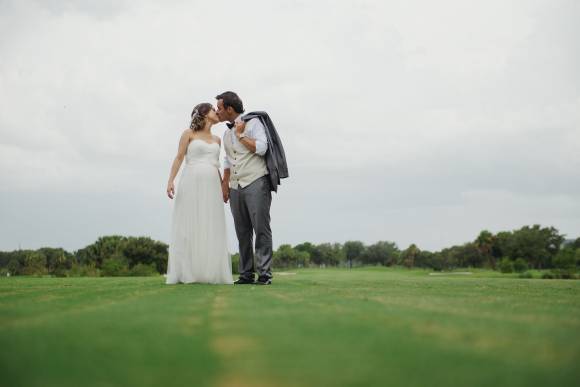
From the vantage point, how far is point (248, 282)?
7.92 meters

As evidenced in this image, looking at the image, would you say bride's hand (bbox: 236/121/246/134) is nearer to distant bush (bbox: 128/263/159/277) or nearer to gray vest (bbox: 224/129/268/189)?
gray vest (bbox: 224/129/268/189)

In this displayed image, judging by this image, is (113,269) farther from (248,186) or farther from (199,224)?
(248,186)

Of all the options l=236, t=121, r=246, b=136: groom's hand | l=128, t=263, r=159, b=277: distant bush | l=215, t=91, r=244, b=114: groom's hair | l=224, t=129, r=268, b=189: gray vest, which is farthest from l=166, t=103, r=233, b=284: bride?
l=128, t=263, r=159, b=277: distant bush

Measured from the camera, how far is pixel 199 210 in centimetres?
820

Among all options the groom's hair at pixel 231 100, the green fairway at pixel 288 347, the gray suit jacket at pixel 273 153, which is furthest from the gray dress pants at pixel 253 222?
the green fairway at pixel 288 347

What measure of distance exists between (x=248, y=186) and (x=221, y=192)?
680mm

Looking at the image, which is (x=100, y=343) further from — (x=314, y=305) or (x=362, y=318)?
(x=314, y=305)

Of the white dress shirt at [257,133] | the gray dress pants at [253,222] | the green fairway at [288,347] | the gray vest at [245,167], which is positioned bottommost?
the green fairway at [288,347]

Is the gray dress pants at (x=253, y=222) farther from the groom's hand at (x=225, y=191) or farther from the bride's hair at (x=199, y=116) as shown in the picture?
the bride's hair at (x=199, y=116)

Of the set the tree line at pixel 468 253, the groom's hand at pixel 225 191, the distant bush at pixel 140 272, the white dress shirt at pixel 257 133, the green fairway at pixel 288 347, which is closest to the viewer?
the green fairway at pixel 288 347

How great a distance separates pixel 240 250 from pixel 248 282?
0.56 meters

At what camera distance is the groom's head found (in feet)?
27.6

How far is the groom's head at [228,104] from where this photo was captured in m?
8.41

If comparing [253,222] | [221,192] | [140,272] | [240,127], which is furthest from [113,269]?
[240,127]
